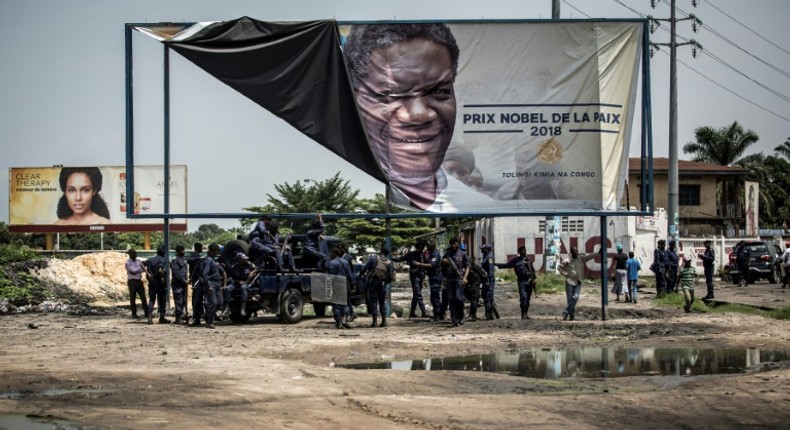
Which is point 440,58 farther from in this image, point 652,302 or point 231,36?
point 652,302

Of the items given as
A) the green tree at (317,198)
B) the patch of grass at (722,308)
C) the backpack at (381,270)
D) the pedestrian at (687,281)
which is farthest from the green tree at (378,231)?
the backpack at (381,270)

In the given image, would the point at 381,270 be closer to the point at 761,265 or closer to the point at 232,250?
the point at 232,250

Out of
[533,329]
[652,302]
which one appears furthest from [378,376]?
[652,302]

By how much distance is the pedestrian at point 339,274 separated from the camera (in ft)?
Result: 70.5

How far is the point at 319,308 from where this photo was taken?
25422 mm

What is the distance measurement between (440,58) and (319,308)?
7.16 metres

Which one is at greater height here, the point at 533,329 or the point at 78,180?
the point at 78,180

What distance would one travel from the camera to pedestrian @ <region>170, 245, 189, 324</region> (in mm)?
22141

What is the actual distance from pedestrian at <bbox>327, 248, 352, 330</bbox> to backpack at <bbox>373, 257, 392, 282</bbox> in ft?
2.33

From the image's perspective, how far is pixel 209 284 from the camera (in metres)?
21.1

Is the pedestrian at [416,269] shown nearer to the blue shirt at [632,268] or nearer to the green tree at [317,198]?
the blue shirt at [632,268]

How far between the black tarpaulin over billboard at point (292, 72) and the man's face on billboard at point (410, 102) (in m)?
0.38

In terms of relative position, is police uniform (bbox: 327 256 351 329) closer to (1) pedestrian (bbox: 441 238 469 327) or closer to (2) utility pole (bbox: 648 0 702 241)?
(1) pedestrian (bbox: 441 238 469 327)

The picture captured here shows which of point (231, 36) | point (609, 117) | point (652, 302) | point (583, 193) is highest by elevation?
point (231, 36)
